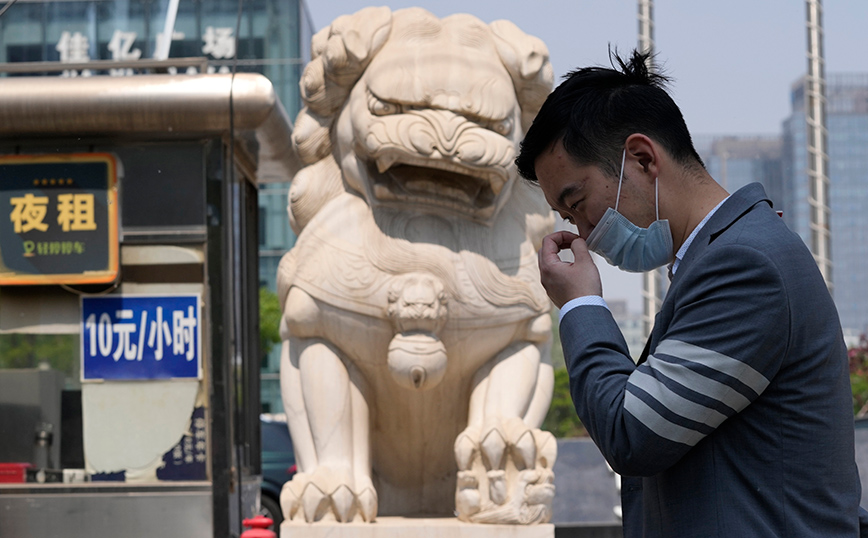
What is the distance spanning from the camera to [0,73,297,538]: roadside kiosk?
370 cm

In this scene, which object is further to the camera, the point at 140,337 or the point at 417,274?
the point at 140,337

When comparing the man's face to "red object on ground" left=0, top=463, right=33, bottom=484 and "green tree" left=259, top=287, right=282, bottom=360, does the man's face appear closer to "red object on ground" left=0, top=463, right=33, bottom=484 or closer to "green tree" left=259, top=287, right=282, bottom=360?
"red object on ground" left=0, top=463, right=33, bottom=484

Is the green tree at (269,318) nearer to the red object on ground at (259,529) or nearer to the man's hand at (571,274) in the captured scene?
the red object on ground at (259,529)

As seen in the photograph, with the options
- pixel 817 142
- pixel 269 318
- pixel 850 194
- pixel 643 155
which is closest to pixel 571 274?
pixel 643 155

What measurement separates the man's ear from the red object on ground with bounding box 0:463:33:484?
124 inches

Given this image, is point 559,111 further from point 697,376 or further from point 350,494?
point 350,494

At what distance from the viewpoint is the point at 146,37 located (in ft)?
13.2

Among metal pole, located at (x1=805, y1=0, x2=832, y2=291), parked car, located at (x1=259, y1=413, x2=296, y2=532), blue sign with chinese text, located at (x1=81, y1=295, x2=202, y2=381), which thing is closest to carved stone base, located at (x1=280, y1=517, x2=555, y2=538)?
blue sign with chinese text, located at (x1=81, y1=295, x2=202, y2=381)

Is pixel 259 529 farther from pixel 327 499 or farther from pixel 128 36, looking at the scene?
pixel 128 36

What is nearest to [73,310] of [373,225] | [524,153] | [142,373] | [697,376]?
[142,373]

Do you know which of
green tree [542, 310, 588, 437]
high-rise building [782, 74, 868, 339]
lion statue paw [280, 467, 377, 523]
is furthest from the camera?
A: high-rise building [782, 74, 868, 339]

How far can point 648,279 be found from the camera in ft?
20.0

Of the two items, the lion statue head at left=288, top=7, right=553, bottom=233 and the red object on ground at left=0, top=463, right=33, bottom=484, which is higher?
the lion statue head at left=288, top=7, right=553, bottom=233

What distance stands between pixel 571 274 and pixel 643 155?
17 centimetres
